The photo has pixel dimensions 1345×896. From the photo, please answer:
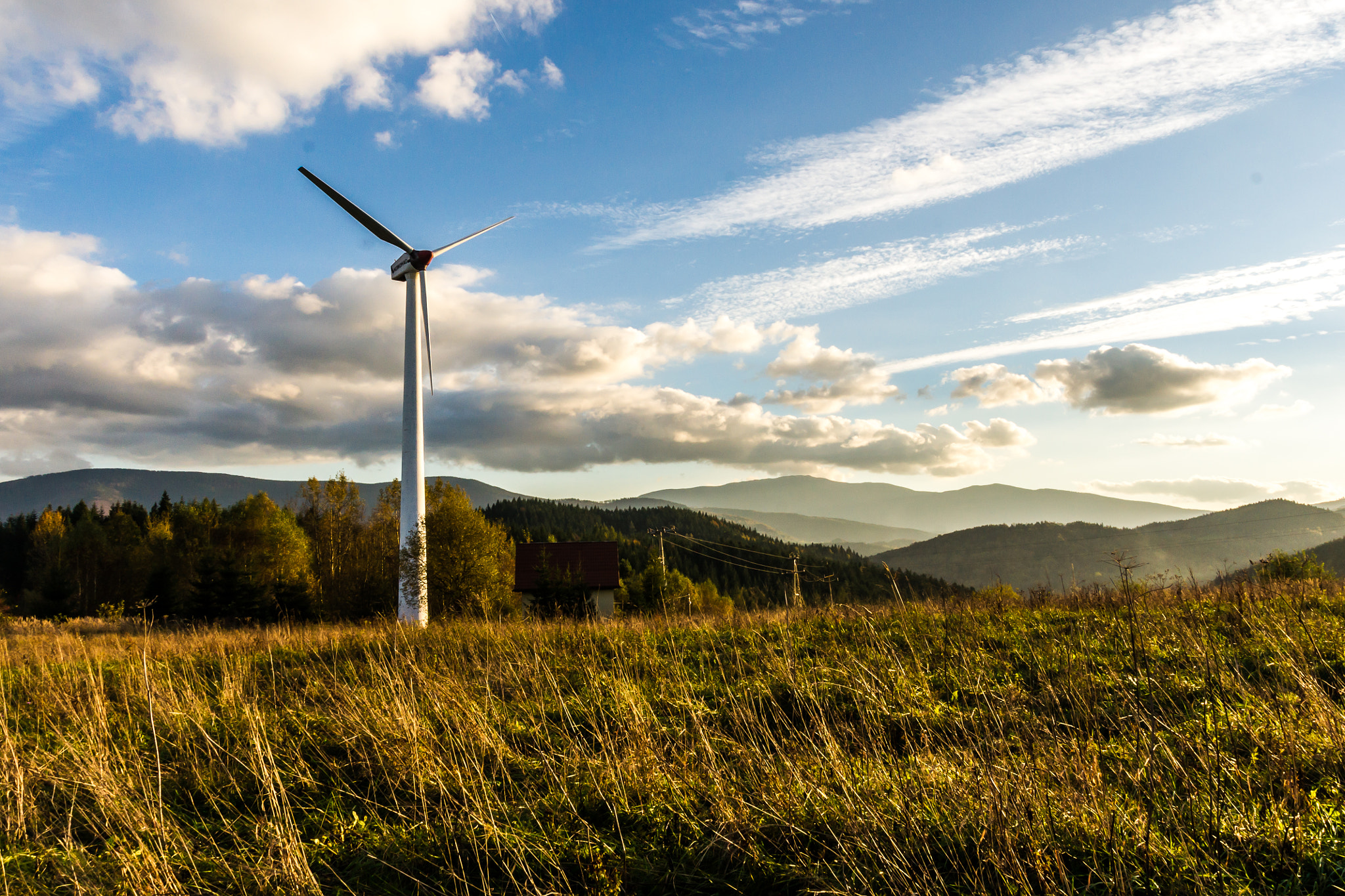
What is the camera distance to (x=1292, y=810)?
4.52m

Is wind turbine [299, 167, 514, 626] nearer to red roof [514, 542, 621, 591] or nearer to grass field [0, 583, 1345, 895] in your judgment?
grass field [0, 583, 1345, 895]

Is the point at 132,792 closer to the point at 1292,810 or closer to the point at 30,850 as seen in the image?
the point at 30,850

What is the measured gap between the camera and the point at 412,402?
106ft

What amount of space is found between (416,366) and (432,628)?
2186 centimetres

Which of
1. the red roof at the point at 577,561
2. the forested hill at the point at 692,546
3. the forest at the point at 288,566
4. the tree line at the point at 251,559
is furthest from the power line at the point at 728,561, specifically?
the tree line at the point at 251,559

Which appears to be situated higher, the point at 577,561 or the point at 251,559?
the point at 251,559

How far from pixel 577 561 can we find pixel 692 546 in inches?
3492

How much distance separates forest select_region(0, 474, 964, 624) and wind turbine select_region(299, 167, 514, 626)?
314 centimetres

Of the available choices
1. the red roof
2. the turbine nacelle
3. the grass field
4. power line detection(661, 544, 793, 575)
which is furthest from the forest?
the turbine nacelle

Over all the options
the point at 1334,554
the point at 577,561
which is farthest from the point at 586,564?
the point at 1334,554

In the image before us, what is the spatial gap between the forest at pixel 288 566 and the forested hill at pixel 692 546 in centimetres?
108

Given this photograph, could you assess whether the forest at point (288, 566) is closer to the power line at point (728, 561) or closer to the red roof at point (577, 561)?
the power line at point (728, 561)

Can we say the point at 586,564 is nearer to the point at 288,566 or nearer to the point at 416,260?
the point at 288,566

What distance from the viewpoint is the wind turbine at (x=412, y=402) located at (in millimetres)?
32531
